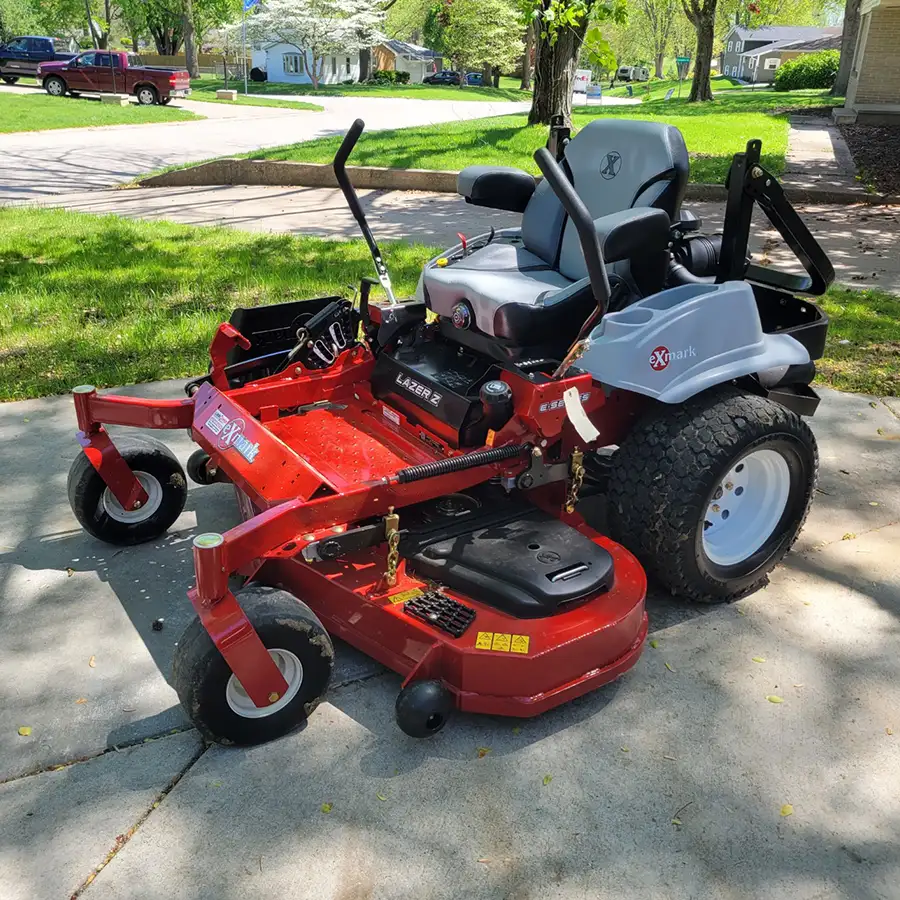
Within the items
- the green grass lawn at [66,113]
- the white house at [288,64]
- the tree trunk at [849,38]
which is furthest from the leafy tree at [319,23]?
the tree trunk at [849,38]

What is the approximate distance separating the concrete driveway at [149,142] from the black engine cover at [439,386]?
934cm

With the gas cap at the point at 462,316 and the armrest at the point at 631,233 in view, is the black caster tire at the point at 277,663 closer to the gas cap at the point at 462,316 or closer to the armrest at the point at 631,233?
the gas cap at the point at 462,316

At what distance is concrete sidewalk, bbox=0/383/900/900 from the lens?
2.17 metres

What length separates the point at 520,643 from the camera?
8.39 ft

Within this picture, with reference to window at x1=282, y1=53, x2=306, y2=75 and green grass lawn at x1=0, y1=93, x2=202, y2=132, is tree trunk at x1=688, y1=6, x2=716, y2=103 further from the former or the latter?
window at x1=282, y1=53, x2=306, y2=75

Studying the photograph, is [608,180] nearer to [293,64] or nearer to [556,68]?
[556,68]

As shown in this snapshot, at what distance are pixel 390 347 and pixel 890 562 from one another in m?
2.15

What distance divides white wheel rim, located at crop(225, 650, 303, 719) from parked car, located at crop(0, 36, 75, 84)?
34.3 meters

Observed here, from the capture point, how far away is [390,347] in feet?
12.6

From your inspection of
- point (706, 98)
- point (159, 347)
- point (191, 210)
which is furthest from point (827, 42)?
point (159, 347)

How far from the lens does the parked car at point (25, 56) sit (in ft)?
103

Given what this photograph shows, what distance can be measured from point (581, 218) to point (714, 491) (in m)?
1.01

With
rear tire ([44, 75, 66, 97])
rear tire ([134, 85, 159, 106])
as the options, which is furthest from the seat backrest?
rear tire ([44, 75, 66, 97])

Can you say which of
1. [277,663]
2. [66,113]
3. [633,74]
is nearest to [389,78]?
[66,113]
